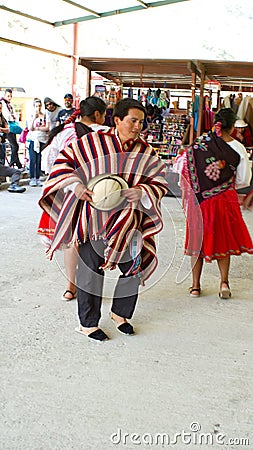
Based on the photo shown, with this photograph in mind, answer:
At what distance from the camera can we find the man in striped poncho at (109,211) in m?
2.90

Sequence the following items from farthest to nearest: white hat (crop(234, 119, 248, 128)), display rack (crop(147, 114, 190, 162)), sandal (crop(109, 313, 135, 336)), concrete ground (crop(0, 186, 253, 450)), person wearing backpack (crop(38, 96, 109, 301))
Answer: display rack (crop(147, 114, 190, 162))
white hat (crop(234, 119, 248, 128))
person wearing backpack (crop(38, 96, 109, 301))
sandal (crop(109, 313, 135, 336))
concrete ground (crop(0, 186, 253, 450))

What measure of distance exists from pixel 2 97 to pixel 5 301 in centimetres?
582

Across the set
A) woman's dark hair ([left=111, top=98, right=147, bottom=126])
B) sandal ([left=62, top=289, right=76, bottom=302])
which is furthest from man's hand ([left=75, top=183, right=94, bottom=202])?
sandal ([left=62, top=289, right=76, bottom=302])

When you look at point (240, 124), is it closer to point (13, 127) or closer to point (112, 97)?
point (112, 97)

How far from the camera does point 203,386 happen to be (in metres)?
2.58

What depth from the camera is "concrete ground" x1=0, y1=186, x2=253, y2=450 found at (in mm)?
2170

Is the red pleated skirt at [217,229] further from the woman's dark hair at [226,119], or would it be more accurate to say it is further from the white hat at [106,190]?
the white hat at [106,190]

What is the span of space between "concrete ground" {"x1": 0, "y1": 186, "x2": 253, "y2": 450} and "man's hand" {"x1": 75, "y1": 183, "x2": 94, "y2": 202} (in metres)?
0.69

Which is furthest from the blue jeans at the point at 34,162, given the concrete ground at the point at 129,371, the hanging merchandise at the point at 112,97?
the concrete ground at the point at 129,371

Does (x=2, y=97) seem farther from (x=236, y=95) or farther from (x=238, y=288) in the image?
(x=238, y=288)

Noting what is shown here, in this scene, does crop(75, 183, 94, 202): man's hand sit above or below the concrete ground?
above

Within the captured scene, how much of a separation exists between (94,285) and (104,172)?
580 millimetres

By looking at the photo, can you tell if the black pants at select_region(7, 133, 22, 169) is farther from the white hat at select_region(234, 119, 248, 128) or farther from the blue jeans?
the white hat at select_region(234, 119, 248, 128)

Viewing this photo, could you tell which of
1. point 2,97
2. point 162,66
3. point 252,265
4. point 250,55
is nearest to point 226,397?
point 252,265
